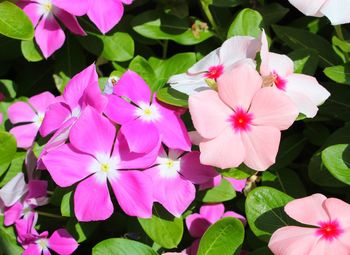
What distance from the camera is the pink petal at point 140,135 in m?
1.08

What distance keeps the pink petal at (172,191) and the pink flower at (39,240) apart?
260 millimetres

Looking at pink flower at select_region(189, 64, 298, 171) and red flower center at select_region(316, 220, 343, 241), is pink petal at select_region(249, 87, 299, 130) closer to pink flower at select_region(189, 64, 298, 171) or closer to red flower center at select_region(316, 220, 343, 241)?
pink flower at select_region(189, 64, 298, 171)

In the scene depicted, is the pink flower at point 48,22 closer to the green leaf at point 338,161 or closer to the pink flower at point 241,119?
the pink flower at point 241,119

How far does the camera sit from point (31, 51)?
145 cm

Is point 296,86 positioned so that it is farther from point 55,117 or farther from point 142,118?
point 55,117

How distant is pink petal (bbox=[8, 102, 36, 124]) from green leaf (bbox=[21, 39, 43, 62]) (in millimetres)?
102

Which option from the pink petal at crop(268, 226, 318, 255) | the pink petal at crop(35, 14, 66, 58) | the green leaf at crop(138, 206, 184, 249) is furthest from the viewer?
the pink petal at crop(35, 14, 66, 58)

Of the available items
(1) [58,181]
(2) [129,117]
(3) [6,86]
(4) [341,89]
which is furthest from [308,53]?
(3) [6,86]

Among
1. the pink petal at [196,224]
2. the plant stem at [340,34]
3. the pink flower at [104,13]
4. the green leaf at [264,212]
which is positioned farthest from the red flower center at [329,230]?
the pink flower at [104,13]

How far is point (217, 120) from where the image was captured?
1062 millimetres

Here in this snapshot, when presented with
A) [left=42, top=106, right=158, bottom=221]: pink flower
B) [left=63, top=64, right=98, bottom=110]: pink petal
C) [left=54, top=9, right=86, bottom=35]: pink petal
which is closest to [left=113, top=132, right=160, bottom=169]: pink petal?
[left=42, top=106, right=158, bottom=221]: pink flower

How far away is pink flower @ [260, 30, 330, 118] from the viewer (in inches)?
43.8

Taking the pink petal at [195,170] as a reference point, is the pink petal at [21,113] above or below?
below

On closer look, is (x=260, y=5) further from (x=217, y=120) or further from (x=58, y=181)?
(x=58, y=181)
